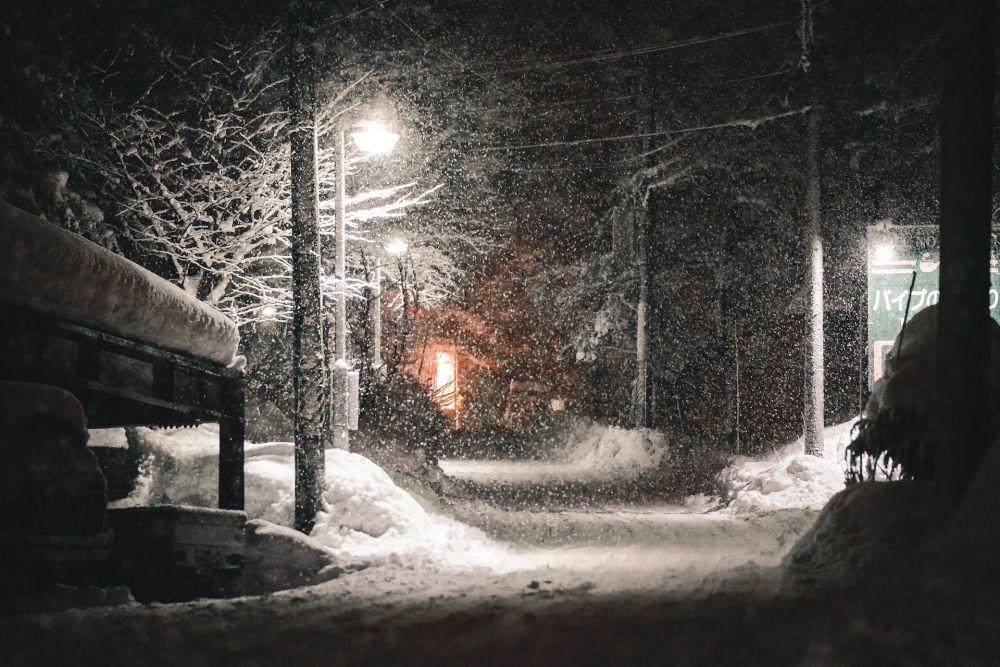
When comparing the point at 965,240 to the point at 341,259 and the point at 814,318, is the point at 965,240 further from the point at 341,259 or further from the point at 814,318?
the point at 814,318

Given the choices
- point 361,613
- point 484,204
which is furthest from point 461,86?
point 361,613

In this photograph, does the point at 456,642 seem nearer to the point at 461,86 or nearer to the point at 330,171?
the point at 330,171

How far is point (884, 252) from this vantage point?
1789 centimetres

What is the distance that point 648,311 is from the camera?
26266 mm

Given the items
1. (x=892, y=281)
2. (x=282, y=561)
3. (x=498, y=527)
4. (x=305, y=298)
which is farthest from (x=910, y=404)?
(x=892, y=281)

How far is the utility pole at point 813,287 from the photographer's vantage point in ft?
61.0

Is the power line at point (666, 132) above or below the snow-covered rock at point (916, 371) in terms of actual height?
above

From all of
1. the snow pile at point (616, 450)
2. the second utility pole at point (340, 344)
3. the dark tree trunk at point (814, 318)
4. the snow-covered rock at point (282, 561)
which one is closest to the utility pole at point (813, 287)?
the dark tree trunk at point (814, 318)

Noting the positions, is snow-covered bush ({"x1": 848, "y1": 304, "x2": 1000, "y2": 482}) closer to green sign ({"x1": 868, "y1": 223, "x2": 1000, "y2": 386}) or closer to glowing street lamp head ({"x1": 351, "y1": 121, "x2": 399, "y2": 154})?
glowing street lamp head ({"x1": 351, "y1": 121, "x2": 399, "y2": 154})

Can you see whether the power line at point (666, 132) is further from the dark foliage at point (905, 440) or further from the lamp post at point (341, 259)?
the dark foliage at point (905, 440)

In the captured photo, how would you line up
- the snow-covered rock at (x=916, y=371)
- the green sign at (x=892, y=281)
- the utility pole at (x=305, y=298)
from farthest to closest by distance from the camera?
the green sign at (x=892, y=281), the utility pole at (x=305, y=298), the snow-covered rock at (x=916, y=371)

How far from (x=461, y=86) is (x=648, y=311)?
8.35 m

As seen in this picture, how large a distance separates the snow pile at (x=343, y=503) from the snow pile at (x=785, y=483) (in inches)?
228

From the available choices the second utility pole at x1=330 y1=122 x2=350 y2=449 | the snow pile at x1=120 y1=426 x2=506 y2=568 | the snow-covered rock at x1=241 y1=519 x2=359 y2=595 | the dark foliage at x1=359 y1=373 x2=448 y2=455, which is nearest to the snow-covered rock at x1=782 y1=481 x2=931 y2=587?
the snow pile at x1=120 y1=426 x2=506 y2=568
